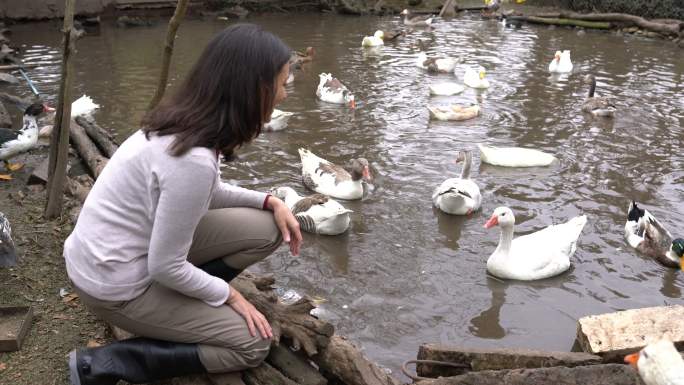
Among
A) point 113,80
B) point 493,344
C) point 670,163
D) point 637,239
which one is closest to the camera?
point 493,344

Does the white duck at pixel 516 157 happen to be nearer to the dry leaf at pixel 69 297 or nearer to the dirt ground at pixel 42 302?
the dirt ground at pixel 42 302

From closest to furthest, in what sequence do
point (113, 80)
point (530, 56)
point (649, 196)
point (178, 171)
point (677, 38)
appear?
point (178, 171)
point (649, 196)
point (113, 80)
point (530, 56)
point (677, 38)

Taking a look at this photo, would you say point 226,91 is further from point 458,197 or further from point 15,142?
point 15,142

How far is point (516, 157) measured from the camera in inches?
303

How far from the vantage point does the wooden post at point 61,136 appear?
15.3 ft

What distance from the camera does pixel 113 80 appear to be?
11500 mm

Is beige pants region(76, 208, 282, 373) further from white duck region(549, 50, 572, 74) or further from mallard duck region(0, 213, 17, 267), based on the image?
white duck region(549, 50, 572, 74)

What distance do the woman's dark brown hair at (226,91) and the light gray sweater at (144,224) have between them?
0.22 ft

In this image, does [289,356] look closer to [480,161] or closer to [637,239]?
[637,239]

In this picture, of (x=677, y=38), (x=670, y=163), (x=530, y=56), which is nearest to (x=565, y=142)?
(x=670, y=163)

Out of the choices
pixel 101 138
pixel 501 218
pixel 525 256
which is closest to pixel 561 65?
pixel 501 218

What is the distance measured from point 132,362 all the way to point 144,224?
0.65m

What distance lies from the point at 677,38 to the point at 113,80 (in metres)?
13.8

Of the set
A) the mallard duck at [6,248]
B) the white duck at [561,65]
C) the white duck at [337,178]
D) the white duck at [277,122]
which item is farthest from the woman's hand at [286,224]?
the white duck at [561,65]
